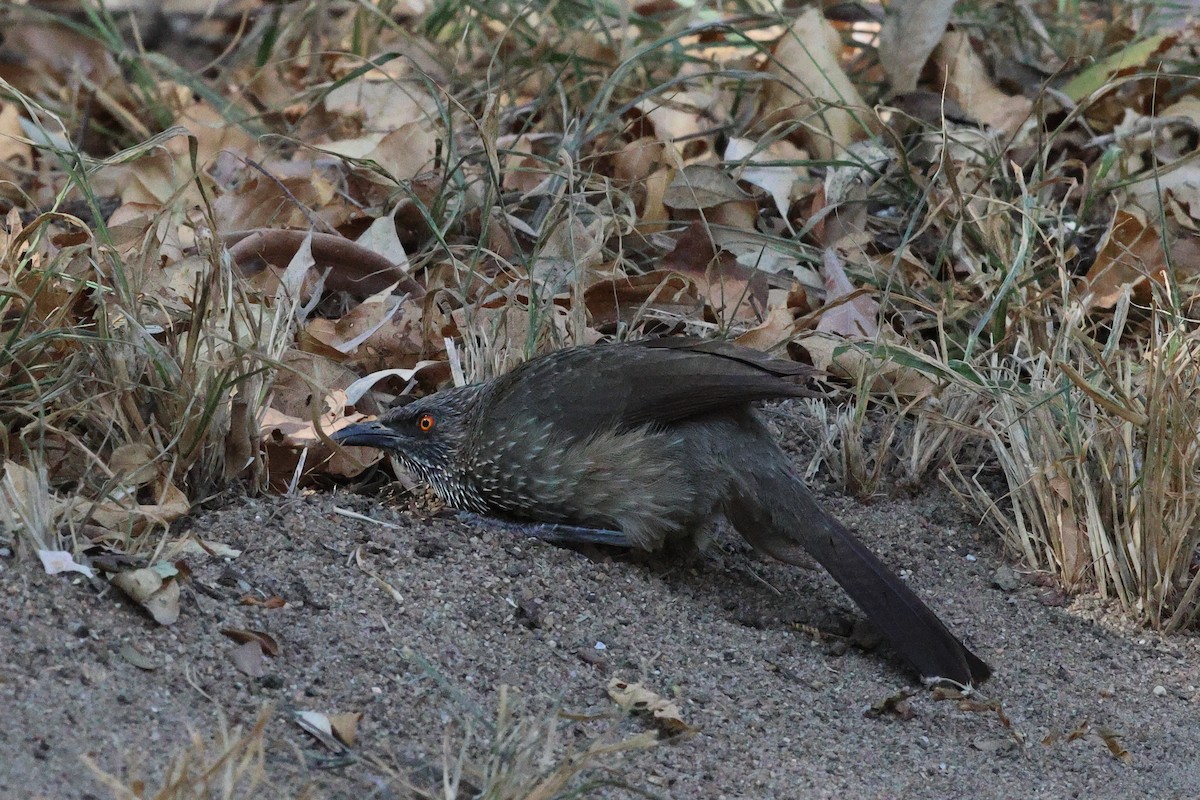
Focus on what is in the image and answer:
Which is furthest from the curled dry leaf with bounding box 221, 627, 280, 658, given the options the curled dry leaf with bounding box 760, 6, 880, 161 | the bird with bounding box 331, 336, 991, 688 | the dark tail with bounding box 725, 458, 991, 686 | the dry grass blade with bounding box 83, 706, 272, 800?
the curled dry leaf with bounding box 760, 6, 880, 161

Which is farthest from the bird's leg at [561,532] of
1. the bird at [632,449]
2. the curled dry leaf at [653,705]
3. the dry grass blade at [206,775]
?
the dry grass blade at [206,775]

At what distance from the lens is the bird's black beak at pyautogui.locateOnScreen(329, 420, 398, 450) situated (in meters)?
4.04

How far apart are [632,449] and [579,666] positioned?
0.88 m

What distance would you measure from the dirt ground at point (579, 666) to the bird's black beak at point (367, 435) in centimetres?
20

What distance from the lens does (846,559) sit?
3773mm

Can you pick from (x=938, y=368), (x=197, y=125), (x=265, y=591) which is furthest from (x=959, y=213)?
(x=197, y=125)

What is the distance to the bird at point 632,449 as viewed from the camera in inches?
154

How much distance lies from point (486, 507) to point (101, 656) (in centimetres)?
162

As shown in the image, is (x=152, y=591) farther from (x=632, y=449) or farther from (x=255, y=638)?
(x=632, y=449)

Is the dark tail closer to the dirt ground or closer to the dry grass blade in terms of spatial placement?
the dirt ground

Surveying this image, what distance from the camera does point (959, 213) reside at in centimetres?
470

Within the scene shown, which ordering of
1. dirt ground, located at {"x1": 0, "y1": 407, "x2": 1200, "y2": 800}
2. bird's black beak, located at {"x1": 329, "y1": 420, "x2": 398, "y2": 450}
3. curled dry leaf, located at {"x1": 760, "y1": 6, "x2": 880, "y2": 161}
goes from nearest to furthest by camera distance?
dirt ground, located at {"x1": 0, "y1": 407, "x2": 1200, "y2": 800} → bird's black beak, located at {"x1": 329, "y1": 420, "x2": 398, "y2": 450} → curled dry leaf, located at {"x1": 760, "y1": 6, "x2": 880, "y2": 161}

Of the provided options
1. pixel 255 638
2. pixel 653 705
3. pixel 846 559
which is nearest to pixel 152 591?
pixel 255 638

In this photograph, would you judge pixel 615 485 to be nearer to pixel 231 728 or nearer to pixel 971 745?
pixel 971 745
